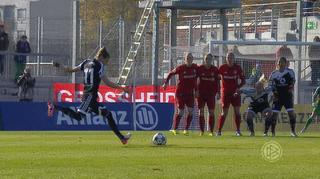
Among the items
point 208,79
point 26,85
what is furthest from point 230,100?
point 26,85

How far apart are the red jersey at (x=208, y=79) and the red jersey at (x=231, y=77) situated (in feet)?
0.73

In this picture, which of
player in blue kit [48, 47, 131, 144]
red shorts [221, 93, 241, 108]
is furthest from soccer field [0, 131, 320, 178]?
red shorts [221, 93, 241, 108]

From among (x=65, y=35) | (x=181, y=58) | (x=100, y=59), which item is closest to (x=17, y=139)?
(x=100, y=59)

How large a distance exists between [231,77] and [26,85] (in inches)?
476

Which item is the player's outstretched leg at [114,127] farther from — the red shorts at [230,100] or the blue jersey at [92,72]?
the red shorts at [230,100]

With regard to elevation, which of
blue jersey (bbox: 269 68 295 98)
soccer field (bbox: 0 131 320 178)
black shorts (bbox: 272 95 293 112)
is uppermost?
blue jersey (bbox: 269 68 295 98)

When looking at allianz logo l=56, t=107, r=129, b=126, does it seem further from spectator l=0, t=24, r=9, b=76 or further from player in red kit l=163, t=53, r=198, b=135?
spectator l=0, t=24, r=9, b=76

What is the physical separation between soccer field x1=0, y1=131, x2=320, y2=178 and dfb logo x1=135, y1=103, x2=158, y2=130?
918cm

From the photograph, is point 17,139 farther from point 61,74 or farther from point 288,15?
point 288,15

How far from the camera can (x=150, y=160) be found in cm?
1617

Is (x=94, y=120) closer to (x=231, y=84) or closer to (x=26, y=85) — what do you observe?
(x=231, y=84)

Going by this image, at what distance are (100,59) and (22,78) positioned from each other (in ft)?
53.6

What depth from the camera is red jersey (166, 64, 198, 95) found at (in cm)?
2695

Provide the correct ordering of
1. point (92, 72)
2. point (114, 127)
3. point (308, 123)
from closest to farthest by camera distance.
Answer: point (114, 127)
point (92, 72)
point (308, 123)
